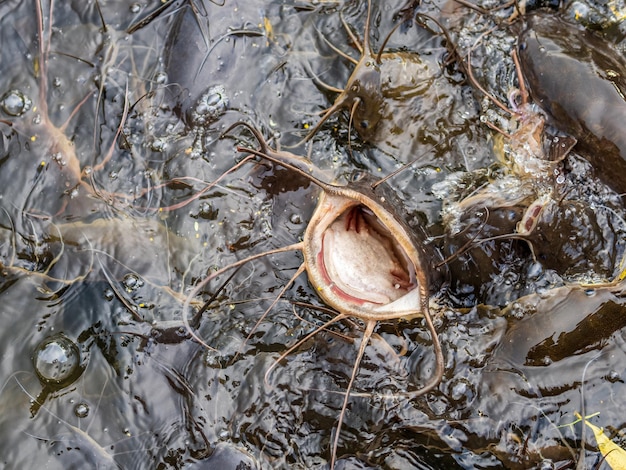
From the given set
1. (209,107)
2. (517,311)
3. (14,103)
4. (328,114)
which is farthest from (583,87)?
(14,103)

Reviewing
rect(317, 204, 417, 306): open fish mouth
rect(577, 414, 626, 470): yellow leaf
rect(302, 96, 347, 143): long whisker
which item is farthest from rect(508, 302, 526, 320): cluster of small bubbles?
rect(302, 96, 347, 143): long whisker

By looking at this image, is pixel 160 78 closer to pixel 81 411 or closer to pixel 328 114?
pixel 328 114

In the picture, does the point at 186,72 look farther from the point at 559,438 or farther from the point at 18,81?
the point at 559,438

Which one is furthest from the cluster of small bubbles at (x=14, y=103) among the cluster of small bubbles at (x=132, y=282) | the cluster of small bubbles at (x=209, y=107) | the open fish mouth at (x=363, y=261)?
the open fish mouth at (x=363, y=261)

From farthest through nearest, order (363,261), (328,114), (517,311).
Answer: (328,114)
(517,311)
(363,261)

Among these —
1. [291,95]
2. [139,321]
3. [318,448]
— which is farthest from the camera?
[291,95]

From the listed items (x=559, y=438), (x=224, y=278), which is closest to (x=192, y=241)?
(x=224, y=278)
